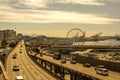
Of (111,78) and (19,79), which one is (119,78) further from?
(19,79)

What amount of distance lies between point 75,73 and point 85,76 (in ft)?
28.0

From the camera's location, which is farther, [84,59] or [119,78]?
[84,59]

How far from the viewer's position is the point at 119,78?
57844 mm

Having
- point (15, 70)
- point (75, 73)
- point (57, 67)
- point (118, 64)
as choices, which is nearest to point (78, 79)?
point (75, 73)

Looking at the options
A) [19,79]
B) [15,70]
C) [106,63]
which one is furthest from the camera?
[15,70]

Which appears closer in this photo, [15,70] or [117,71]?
[117,71]

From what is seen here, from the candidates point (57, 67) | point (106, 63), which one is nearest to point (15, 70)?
point (57, 67)

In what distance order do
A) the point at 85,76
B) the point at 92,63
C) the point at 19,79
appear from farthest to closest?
the point at 92,63 → the point at 85,76 → the point at 19,79

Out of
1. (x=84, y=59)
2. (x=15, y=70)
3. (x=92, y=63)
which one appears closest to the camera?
(x=15, y=70)

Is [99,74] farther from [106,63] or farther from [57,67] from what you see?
[57,67]

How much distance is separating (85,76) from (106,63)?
62.0 ft

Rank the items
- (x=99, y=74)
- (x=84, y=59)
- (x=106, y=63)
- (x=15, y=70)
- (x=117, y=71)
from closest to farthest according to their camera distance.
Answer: (x=99, y=74) < (x=117, y=71) < (x=106, y=63) < (x=15, y=70) < (x=84, y=59)

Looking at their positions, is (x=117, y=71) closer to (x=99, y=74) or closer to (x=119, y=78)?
(x=99, y=74)

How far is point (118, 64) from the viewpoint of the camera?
6788cm
